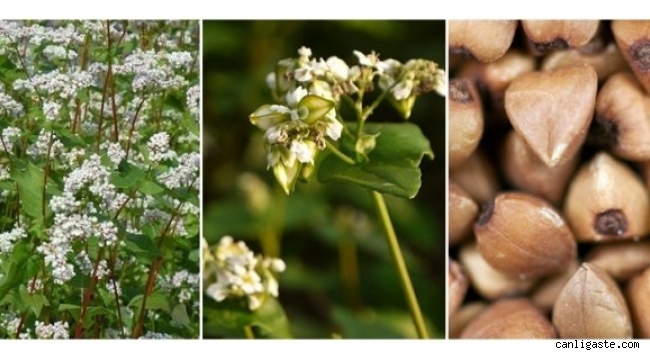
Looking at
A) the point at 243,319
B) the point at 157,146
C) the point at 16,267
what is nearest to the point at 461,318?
the point at 243,319

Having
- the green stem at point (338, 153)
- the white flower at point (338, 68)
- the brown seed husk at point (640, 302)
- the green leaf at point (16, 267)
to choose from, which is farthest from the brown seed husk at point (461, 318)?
the green leaf at point (16, 267)

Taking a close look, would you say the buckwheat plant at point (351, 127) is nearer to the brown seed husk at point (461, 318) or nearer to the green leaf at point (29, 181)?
the brown seed husk at point (461, 318)

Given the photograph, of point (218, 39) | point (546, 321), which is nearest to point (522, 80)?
point (546, 321)

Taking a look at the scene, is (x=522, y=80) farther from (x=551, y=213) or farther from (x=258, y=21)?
(x=258, y=21)

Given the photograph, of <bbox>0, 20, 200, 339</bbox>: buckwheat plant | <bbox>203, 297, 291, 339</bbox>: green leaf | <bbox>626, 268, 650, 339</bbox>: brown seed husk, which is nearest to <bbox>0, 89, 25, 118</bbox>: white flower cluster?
<bbox>0, 20, 200, 339</bbox>: buckwheat plant

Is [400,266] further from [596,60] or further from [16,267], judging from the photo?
[16,267]
